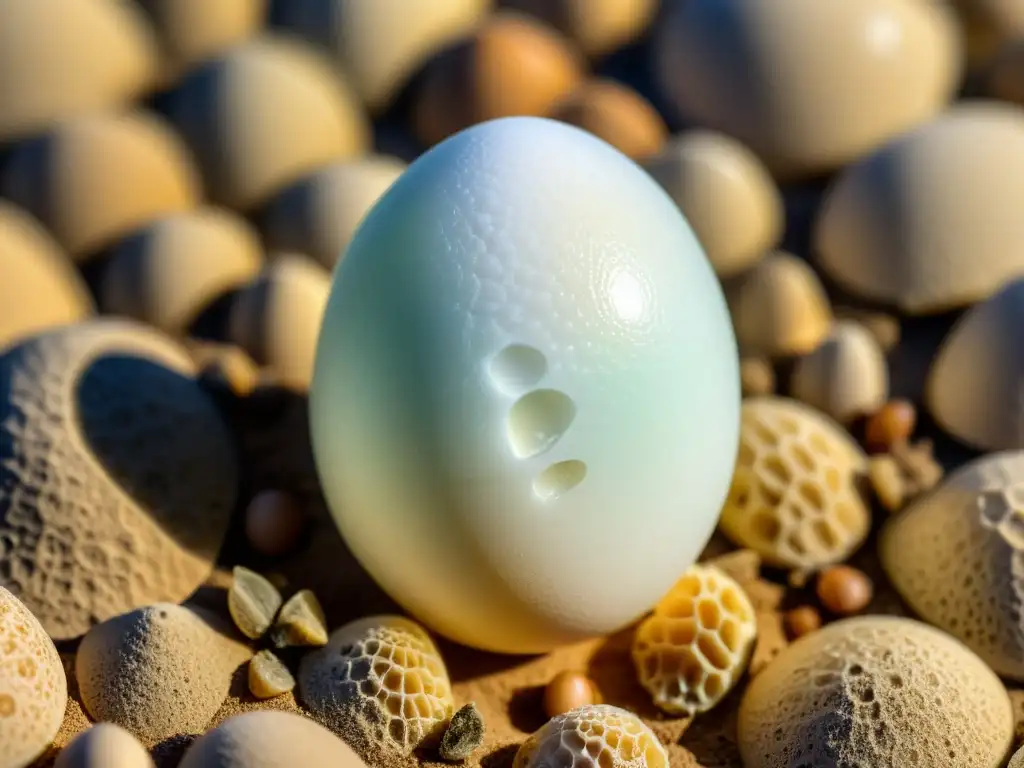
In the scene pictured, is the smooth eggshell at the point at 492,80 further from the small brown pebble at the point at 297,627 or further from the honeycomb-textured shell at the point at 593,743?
the honeycomb-textured shell at the point at 593,743

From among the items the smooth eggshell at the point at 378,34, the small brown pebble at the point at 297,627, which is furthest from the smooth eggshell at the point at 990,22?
the small brown pebble at the point at 297,627

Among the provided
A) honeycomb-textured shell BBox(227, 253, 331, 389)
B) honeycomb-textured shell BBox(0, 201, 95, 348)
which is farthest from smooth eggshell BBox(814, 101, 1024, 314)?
honeycomb-textured shell BBox(0, 201, 95, 348)

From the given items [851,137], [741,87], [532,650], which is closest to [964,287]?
[851,137]

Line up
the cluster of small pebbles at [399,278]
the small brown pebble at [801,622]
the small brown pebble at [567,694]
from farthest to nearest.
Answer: the small brown pebble at [801,622], the small brown pebble at [567,694], the cluster of small pebbles at [399,278]

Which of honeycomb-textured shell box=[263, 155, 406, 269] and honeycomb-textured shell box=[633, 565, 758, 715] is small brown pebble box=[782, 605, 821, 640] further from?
honeycomb-textured shell box=[263, 155, 406, 269]

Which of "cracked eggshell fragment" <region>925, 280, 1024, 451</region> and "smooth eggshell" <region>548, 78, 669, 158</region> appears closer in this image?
"cracked eggshell fragment" <region>925, 280, 1024, 451</region>

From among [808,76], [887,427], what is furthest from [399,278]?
[808,76]
